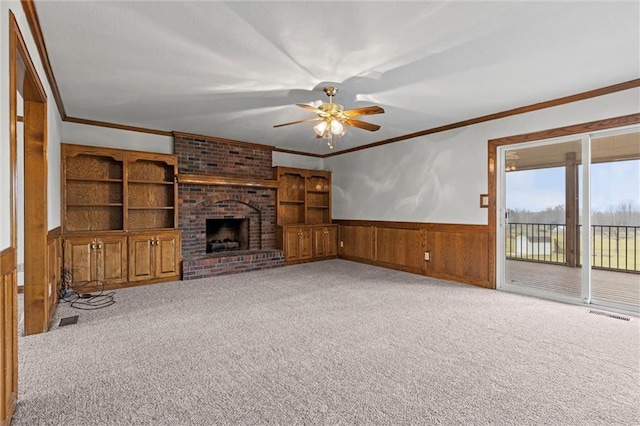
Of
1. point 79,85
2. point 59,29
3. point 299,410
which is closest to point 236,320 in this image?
point 299,410

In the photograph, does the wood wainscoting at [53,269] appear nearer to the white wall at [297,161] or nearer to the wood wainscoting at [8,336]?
the wood wainscoting at [8,336]

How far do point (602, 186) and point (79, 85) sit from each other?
659 centimetres

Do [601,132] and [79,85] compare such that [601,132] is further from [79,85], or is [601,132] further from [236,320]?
[79,85]

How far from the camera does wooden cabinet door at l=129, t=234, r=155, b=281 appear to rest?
15.1 ft

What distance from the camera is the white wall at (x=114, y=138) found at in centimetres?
461

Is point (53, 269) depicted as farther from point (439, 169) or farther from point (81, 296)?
point (439, 169)

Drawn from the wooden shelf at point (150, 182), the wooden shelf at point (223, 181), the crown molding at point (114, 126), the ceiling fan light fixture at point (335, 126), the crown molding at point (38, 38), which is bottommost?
the wooden shelf at point (150, 182)

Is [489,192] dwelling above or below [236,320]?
above

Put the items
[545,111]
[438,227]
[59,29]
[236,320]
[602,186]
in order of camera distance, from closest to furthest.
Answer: [59,29], [236,320], [545,111], [602,186], [438,227]

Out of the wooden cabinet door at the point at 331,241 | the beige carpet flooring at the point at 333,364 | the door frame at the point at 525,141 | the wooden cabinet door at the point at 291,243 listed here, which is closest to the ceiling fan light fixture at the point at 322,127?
the beige carpet flooring at the point at 333,364

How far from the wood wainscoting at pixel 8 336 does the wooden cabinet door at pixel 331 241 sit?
215 inches

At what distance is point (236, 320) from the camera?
3162mm

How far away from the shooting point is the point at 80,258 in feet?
14.0

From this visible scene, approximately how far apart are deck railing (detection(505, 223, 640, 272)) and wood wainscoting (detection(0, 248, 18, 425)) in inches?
202
